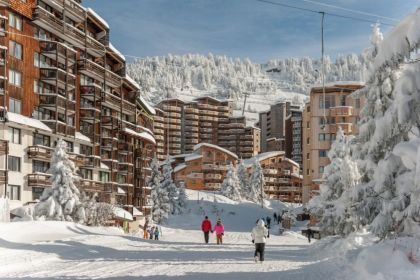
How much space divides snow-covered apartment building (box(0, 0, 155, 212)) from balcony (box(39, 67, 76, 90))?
0.16 ft

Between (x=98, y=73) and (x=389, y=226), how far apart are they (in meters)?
48.5

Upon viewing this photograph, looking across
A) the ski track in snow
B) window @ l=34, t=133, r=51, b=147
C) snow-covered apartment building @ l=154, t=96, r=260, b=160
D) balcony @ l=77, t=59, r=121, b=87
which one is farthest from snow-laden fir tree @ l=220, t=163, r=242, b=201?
the ski track in snow

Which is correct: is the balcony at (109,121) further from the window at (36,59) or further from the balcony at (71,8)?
the window at (36,59)

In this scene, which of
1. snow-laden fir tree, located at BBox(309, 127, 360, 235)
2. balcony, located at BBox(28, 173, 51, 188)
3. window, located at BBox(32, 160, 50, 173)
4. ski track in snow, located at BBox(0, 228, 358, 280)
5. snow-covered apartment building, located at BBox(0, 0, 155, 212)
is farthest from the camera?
window, located at BBox(32, 160, 50, 173)

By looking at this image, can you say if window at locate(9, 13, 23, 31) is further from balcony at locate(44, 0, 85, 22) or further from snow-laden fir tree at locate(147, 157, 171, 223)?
snow-laden fir tree at locate(147, 157, 171, 223)

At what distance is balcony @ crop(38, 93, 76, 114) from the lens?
48.8 meters

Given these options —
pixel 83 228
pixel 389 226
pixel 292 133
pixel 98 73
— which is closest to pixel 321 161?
pixel 98 73

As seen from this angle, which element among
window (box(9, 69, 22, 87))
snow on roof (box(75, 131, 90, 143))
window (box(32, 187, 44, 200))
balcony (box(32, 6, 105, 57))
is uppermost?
balcony (box(32, 6, 105, 57))

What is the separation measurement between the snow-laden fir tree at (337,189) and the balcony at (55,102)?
24.4 m

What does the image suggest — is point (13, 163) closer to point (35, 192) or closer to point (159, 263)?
point (35, 192)

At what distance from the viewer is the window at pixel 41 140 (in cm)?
4772

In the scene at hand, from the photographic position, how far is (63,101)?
51.7 m

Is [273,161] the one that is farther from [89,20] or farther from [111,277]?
[111,277]

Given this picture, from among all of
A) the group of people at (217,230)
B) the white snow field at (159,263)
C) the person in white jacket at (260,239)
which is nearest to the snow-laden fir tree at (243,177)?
the group of people at (217,230)
